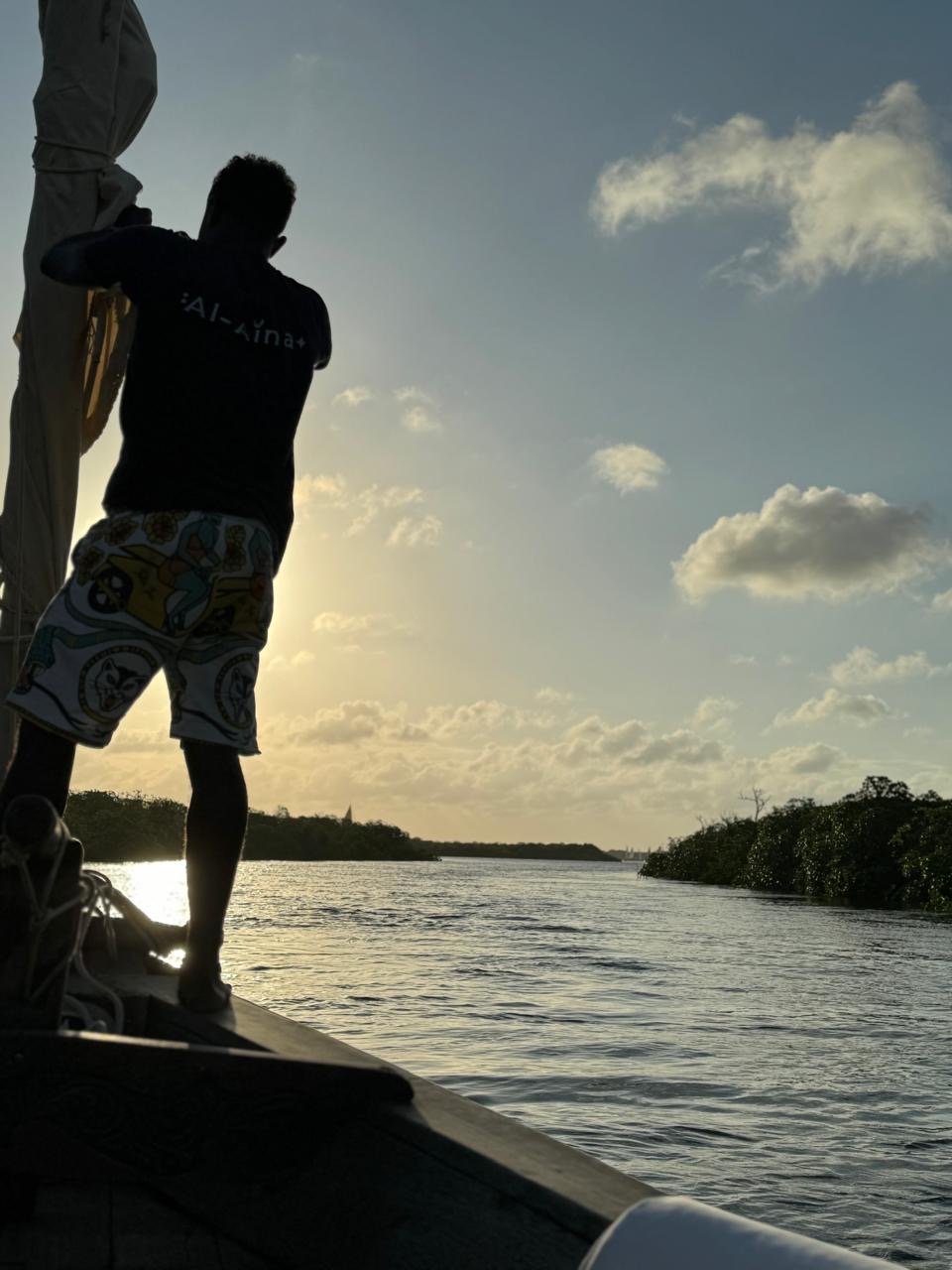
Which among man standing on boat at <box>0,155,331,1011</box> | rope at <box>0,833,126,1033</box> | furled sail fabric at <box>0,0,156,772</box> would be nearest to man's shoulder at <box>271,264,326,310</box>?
man standing on boat at <box>0,155,331,1011</box>

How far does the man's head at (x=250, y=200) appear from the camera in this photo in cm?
293

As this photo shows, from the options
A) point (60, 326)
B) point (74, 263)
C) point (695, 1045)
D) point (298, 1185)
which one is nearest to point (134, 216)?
point (60, 326)

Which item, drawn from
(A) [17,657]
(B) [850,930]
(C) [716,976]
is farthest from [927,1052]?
(B) [850,930]

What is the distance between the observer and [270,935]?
16.5 m

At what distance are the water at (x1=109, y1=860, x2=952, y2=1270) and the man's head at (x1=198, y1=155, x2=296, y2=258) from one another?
11.8ft

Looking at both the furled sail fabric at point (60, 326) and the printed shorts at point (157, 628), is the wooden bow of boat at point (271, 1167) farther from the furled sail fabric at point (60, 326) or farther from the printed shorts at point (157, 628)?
the furled sail fabric at point (60, 326)

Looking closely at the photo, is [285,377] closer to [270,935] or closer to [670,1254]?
[670,1254]

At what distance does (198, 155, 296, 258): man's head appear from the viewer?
2928mm

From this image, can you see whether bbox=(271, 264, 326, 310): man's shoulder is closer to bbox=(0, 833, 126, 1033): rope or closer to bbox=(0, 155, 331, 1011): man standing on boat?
bbox=(0, 155, 331, 1011): man standing on boat

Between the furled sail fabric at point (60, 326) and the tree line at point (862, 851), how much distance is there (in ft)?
108

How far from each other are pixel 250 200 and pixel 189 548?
100 centimetres

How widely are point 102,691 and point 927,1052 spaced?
7131mm

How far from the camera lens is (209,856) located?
8.61ft

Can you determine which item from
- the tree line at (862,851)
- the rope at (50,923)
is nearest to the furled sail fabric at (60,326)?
the rope at (50,923)
